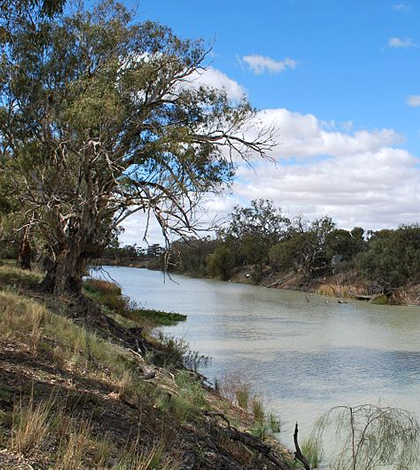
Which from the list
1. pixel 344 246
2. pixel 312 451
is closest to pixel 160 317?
pixel 312 451

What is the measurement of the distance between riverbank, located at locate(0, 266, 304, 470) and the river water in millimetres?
1765

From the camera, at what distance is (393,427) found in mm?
5980

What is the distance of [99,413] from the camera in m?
5.06

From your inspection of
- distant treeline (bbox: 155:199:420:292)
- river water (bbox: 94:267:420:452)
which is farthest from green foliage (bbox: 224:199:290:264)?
river water (bbox: 94:267:420:452)

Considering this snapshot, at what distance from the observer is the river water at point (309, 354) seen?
10594 millimetres

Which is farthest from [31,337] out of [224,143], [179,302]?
[179,302]

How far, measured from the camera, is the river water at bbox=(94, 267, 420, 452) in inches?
417

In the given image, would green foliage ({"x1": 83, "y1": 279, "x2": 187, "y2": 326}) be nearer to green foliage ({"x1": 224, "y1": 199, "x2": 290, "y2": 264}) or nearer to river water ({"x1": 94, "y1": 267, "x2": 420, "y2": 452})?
river water ({"x1": 94, "y1": 267, "x2": 420, "y2": 452})

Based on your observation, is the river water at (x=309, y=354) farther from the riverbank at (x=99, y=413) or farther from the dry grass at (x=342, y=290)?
the dry grass at (x=342, y=290)

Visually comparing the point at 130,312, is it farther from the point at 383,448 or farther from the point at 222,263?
the point at 222,263

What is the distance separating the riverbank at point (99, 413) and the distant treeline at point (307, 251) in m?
5.37

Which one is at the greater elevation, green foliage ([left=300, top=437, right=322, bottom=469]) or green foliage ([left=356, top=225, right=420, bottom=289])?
green foliage ([left=356, top=225, right=420, bottom=289])

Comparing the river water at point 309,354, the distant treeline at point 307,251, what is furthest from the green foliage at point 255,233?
the river water at point 309,354

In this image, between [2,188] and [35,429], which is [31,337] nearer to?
[35,429]
